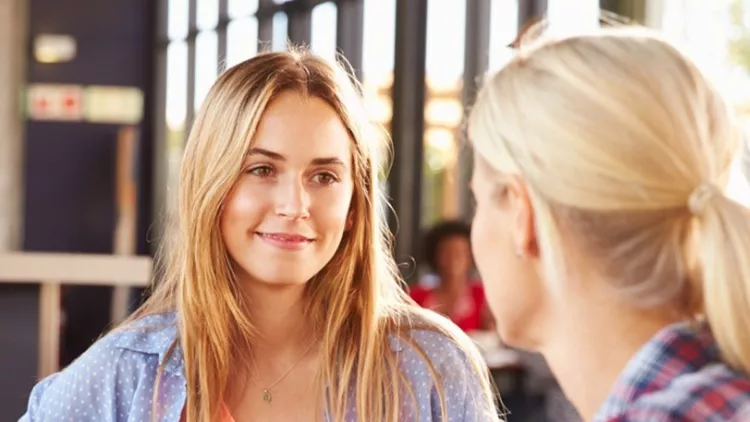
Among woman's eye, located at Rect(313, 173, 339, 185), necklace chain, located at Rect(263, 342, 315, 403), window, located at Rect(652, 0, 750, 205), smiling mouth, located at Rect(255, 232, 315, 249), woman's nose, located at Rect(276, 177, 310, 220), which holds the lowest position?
necklace chain, located at Rect(263, 342, 315, 403)

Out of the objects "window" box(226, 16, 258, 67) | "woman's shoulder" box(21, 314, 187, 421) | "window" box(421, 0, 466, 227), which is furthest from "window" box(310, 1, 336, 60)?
"woman's shoulder" box(21, 314, 187, 421)

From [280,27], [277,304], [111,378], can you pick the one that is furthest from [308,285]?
[280,27]

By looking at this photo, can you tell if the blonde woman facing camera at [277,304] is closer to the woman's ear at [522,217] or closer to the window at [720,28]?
the woman's ear at [522,217]

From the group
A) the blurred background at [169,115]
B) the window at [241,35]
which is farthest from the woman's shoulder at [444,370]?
the window at [241,35]

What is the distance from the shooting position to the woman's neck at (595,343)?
1075 millimetres

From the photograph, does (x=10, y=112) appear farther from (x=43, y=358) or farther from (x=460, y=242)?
(x=43, y=358)

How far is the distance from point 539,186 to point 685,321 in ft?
0.56

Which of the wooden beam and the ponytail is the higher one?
the ponytail

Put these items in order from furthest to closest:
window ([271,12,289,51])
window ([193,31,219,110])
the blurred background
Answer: window ([193,31,219,110]) < window ([271,12,289,51]) < the blurred background

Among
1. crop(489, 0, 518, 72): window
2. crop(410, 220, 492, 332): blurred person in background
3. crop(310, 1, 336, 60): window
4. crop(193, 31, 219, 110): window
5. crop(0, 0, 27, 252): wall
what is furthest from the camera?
crop(0, 0, 27, 252): wall

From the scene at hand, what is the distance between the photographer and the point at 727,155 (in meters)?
1.06

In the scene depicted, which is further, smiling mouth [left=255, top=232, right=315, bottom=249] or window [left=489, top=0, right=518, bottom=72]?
window [left=489, top=0, right=518, bottom=72]

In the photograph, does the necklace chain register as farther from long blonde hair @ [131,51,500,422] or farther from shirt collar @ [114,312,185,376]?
shirt collar @ [114,312,185,376]

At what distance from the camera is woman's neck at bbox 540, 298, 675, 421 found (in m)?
1.08
